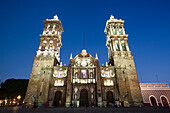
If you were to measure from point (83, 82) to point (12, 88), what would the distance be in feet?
106

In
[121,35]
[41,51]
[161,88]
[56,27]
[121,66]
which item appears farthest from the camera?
[56,27]

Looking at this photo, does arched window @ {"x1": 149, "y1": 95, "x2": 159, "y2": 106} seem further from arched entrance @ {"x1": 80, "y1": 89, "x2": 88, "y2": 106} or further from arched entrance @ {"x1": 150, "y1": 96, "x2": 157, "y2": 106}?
arched entrance @ {"x1": 80, "y1": 89, "x2": 88, "y2": 106}

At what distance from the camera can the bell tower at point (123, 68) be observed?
33.6 metres

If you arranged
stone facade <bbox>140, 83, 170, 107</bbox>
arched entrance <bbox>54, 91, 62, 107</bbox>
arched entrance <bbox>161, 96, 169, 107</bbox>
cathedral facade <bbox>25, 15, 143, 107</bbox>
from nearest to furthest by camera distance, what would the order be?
cathedral facade <bbox>25, 15, 143, 107</bbox>, arched entrance <bbox>54, 91, 62, 107</bbox>, arched entrance <bbox>161, 96, 169, 107</bbox>, stone facade <bbox>140, 83, 170, 107</bbox>

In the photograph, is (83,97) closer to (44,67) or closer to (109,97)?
(109,97)

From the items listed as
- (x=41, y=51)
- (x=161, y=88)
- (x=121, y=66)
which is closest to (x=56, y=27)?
(x=41, y=51)

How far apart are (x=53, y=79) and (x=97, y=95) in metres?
15.4

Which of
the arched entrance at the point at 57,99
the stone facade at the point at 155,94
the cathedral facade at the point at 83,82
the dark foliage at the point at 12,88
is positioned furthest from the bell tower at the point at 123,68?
the dark foliage at the point at 12,88

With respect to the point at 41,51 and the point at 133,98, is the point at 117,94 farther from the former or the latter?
the point at 41,51

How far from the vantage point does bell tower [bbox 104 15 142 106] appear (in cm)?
3362

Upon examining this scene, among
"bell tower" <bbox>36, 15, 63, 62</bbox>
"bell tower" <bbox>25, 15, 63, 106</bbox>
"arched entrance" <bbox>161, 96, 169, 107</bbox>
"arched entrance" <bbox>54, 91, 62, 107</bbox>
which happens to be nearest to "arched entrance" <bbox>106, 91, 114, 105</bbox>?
"arched entrance" <bbox>54, 91, 62, 107</bbox>

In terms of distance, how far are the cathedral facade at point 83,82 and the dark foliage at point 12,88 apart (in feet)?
53.5

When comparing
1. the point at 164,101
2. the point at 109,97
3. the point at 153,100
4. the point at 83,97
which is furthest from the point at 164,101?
the point at 83,97

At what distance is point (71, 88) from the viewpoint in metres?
34.5
